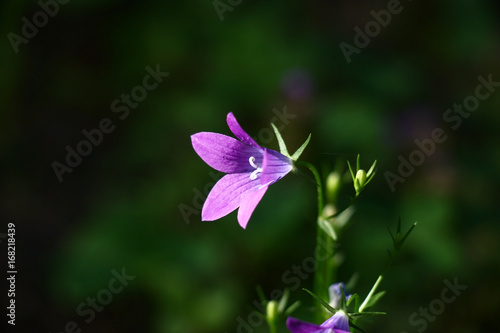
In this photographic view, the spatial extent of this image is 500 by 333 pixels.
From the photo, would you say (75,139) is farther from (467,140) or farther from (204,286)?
(467,140)

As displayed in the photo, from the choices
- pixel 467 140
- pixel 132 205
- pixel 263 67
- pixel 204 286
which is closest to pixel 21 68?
pixel 132 205

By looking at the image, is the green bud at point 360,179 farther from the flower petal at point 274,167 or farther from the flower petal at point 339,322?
the flower petal at point 339,322

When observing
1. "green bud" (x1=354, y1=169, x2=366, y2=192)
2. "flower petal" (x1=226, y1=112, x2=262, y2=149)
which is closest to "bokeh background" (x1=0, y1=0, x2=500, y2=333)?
"flower petal" (x1=226, y1=112, x2=262, y2=149)

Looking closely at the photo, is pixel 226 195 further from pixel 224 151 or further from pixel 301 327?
pixel 301 327

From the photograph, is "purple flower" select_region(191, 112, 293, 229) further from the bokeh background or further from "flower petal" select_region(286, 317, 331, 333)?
the bokeh background

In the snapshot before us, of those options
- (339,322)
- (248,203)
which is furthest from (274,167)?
(339,322)

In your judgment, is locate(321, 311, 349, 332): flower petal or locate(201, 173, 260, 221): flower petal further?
locate(201, 173, 260, 221): flower petal
